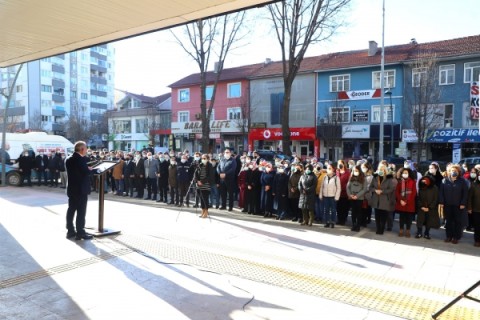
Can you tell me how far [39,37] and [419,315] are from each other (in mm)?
7809

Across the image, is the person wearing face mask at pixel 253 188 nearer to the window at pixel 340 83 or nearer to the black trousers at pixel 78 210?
the black trousers at pixel 78 210

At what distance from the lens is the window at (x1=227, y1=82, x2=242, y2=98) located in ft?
146

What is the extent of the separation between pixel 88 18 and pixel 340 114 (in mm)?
32430

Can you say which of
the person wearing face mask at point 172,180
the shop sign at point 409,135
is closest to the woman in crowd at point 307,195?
the person wearing face mask at point 172,180

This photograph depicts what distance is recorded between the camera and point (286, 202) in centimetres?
1077

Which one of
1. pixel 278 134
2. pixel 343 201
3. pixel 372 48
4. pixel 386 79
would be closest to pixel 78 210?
pixel 343 201

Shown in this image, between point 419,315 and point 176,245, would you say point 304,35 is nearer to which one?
point 176,245

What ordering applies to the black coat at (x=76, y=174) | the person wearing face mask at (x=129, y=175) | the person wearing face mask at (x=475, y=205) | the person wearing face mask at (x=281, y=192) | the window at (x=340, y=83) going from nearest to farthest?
the black coat at (x=76, y=174) → the person wearing face mask at (x=475, y=205) → the person wearing face mask at (x=281, y=192) → the person wearing face mask at (x=129, y=175) → the window at (x=340, y=83)

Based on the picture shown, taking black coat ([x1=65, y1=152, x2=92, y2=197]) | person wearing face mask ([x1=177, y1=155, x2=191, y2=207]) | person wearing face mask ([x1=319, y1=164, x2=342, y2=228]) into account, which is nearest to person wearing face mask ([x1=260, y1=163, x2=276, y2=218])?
Answer: person wearing face mask ([x1=319, y1=164, x2=342, y2=228])

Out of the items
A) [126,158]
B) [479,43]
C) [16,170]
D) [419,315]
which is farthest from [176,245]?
[479,43]

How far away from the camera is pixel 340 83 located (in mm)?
37688

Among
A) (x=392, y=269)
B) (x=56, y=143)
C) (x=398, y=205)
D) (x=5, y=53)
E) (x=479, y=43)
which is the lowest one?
(x=392, y=269)

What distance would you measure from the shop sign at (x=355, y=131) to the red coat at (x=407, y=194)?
27.0 m

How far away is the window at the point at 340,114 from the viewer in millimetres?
35812
